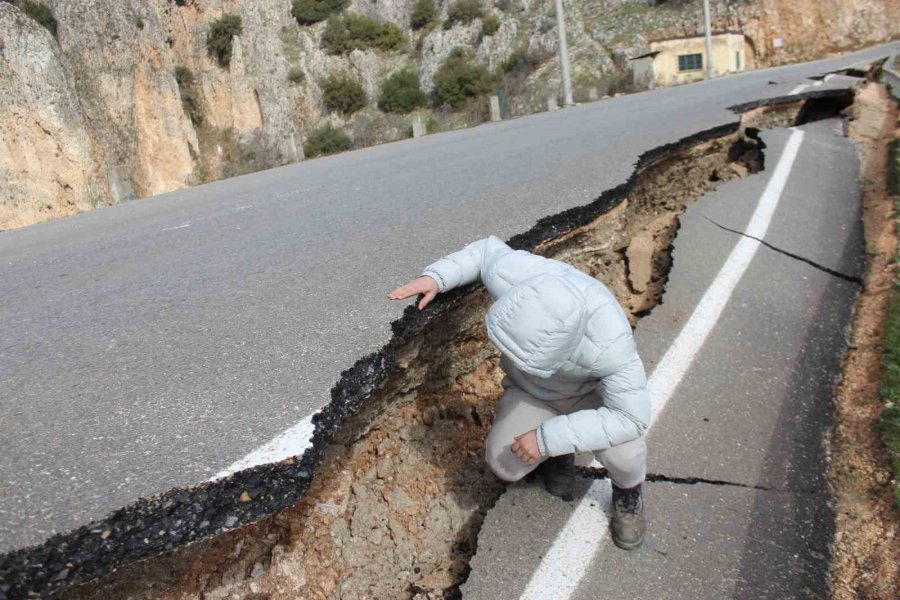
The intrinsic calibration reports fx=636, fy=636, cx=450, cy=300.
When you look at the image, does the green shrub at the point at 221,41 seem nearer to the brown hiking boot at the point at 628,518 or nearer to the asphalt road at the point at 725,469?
the asphalt road at the point at 725,469

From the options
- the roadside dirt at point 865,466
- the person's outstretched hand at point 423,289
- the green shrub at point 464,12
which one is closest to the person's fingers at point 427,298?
the person's outstretched hand at point 423,289

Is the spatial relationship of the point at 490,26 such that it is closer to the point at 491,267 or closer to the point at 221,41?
the point at 221,41

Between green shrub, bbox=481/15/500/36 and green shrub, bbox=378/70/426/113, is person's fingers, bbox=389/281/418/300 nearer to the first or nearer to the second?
green shrub, bbox=378/70/426/113

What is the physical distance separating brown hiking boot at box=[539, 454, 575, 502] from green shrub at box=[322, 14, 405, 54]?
38.9 meters

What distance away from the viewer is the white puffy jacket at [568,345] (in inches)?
79.7

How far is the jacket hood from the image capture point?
2.01 meters

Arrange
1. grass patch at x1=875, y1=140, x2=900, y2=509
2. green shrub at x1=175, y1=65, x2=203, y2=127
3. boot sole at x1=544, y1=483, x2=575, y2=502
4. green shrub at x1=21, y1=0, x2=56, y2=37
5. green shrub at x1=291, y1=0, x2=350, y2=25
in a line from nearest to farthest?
boot sole at x1=544, y1=483, x2=575, y2=502, grass patch at x1=875, y1=140, x2=900, y2=509, green shrub at x1=21, y1=0, x2=56, y2=37, green shrub at x1=175, y1=65, x2=203, y2=127, green shrub at x1=291, y1=0, x2=350, y2=25

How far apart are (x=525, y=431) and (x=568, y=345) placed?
65 cm

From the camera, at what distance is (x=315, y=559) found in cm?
239

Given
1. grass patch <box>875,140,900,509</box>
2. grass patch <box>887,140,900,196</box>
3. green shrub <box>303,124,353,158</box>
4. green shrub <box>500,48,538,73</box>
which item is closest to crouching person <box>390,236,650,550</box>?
grass patch <box>875,140,900,509</box>

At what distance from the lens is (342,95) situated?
3628cm

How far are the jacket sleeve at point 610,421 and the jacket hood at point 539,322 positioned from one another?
0.93 ft

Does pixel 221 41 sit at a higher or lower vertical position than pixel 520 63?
higher

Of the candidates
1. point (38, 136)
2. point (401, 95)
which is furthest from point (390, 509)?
point (401, 95)
